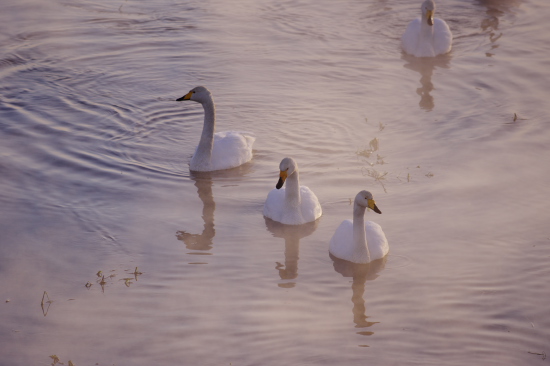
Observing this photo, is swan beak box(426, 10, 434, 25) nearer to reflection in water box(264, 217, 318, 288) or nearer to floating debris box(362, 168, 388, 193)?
floating debris box(362, 168, 388, 193)

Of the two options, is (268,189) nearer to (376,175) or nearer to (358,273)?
(376,175)

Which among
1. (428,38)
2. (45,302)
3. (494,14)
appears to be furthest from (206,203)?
(494,14)

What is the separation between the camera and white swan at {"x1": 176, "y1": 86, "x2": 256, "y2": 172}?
1120cm

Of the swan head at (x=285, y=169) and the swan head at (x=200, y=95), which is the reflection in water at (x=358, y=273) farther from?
the swan head at (x=200, y=95)

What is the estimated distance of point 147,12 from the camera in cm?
1856

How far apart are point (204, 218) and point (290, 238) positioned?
1253mm

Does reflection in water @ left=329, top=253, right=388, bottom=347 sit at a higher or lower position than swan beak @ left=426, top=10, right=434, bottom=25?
lower

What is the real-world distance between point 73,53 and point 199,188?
638cm

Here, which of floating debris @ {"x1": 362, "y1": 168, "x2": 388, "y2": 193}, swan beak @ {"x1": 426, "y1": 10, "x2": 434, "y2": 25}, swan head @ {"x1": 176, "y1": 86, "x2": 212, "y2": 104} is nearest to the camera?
floating debris @ {"x1": 362, "y1": 168, "x2": 388, "y2": 193}

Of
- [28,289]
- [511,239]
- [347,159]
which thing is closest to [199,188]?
[347,159]

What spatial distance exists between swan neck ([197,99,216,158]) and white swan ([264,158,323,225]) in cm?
177

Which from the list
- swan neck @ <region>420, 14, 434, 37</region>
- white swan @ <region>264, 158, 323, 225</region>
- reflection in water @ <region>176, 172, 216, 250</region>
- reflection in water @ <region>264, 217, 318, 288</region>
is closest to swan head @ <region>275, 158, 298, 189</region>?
white swan @ <region>264, 158, 323, 225</region>

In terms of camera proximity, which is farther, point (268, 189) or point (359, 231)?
point (268, 189)

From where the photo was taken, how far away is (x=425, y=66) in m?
15.7
